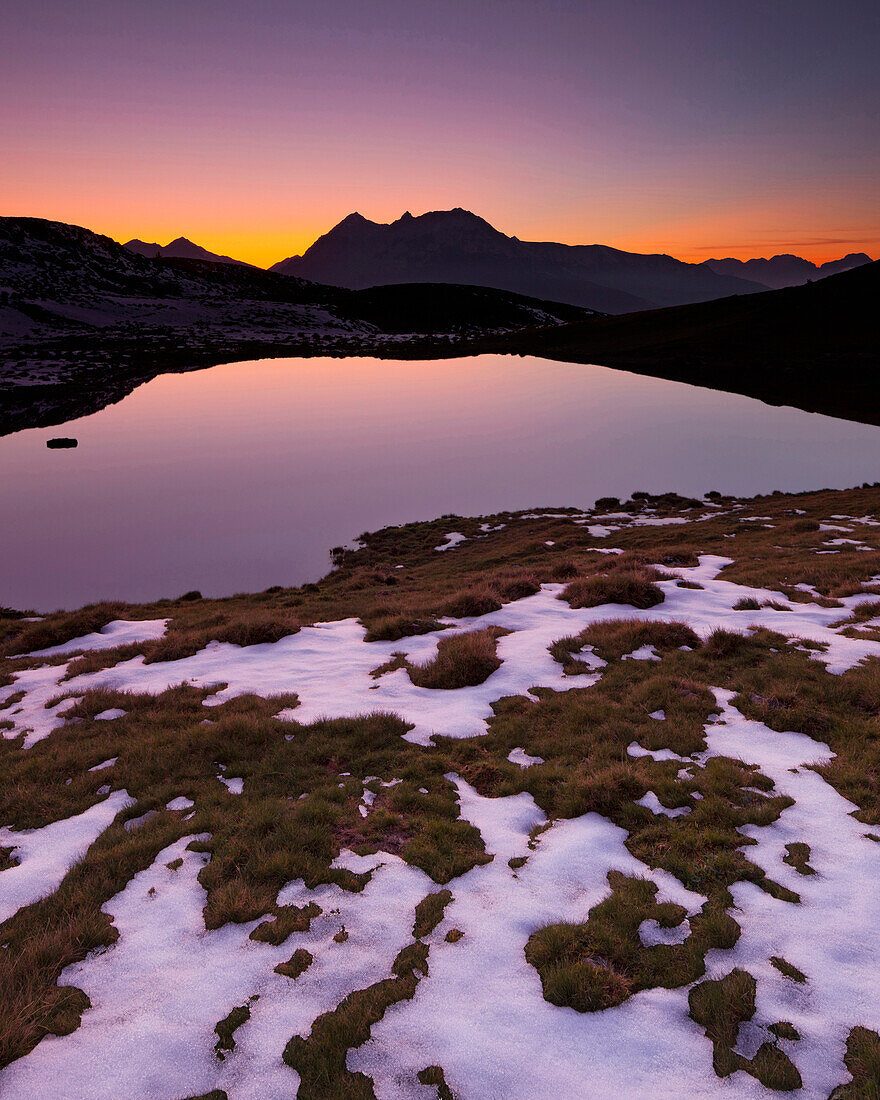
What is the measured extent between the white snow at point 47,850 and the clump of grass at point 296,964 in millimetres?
3263


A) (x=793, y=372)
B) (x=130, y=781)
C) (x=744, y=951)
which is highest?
(x=793, y=372)

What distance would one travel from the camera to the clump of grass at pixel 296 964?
18.6ft

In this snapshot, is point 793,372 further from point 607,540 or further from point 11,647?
point 11,647

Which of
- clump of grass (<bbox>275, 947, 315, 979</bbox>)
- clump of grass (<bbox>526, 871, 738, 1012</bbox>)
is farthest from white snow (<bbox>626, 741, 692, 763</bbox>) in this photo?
clump of grass (<bbox>275, 947, 315, 979</bbox>)

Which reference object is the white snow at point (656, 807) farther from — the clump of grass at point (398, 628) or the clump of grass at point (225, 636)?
the clump of grass at point (225, 636)

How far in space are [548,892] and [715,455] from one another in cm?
4350

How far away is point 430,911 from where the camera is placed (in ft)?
21.1

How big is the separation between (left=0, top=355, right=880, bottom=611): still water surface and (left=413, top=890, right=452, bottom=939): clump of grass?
1897 cm

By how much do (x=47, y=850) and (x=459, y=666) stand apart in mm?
7623

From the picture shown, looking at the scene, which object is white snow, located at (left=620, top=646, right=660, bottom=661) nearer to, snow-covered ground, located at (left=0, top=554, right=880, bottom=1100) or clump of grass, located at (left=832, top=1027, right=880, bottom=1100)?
snow-covered ground, located at (left=0, top=554, right=880, bottom=1100)

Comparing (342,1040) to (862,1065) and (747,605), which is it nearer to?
(862,1065)

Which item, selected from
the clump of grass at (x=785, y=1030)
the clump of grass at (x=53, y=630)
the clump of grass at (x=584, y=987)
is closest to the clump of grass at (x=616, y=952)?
the clump of grass at (x=584, y=987)

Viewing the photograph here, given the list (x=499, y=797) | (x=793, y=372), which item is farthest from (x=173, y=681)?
(x=793, y=372)

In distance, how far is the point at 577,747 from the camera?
9.43 m
